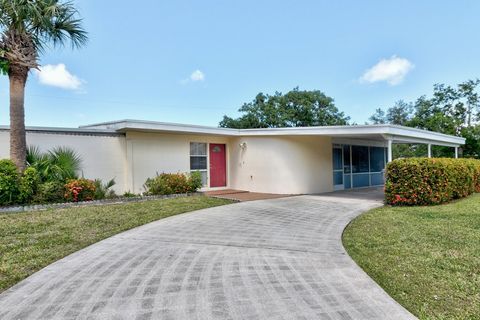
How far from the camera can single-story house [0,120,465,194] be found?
34.0ft

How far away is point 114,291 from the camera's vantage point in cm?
349

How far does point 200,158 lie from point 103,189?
4.25m

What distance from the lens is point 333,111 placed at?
31844 millimetres

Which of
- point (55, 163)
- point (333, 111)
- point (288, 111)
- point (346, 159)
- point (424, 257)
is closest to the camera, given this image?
point (424, 257)

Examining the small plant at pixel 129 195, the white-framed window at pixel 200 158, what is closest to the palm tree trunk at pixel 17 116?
the small plant at pixel 129 195

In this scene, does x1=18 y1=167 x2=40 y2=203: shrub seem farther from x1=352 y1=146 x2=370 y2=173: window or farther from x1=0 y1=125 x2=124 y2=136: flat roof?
x1=352 y1=146 x2=370 y2=173: window

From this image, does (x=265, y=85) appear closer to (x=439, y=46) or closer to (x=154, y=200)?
(x=439, y=46)

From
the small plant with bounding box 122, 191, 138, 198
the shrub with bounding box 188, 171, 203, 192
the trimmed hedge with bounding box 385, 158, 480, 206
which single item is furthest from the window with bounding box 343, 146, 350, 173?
the small plant with bounding box 122, 191, 138, 198

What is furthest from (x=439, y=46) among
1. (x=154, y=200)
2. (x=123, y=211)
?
(x=123, y=211)

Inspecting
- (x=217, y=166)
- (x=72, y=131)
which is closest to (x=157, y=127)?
(x=72, y=131)

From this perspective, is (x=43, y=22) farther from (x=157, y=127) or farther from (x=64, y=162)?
(x=157, y=127)

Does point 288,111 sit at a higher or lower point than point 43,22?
higher

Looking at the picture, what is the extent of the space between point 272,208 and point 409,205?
4281mm

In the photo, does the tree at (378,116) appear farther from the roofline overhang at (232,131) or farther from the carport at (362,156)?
the roofline overhang at (232,131)
